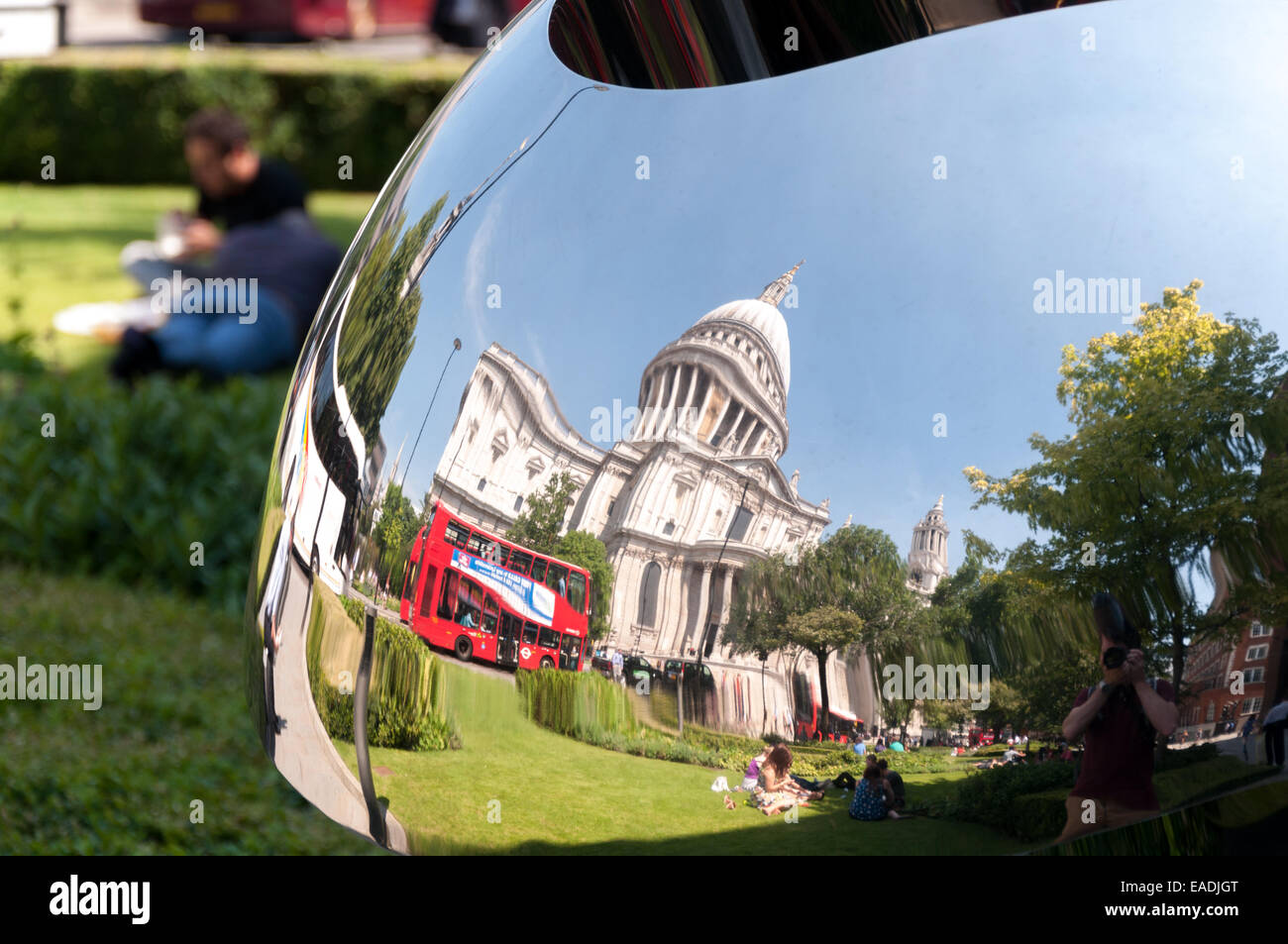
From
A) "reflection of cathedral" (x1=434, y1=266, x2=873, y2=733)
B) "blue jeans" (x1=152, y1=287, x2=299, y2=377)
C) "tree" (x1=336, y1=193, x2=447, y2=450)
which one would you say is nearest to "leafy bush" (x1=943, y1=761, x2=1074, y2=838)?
"reflection of cathedral" (x1=434, y1=266, x2=873, y2=733)

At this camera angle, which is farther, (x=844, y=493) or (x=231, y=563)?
(x=231, y=563)

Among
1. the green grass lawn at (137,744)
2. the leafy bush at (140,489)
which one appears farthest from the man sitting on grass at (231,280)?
the green grass lawn at (137,744)

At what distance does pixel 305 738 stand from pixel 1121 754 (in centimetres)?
70

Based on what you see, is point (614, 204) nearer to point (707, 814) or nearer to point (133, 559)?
point (707, 814)

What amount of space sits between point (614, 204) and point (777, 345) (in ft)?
0.62

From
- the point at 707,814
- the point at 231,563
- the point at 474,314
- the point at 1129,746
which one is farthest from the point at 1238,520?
the point at 231,563

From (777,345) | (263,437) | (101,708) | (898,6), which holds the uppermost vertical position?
(263,437)

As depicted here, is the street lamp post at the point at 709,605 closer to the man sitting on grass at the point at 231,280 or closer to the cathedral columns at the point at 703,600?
the cathedral columns at the point at 703,600

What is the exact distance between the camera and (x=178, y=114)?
14.3m

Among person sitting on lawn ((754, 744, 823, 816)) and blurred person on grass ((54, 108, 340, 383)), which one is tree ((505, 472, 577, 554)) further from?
Answer: blurred person on grass ((54, 108, 340, 383))

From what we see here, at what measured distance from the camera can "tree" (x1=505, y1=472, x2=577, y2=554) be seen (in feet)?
3.15

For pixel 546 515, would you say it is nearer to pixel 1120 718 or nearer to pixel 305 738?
pixel 305 738

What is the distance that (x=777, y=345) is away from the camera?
0.94m

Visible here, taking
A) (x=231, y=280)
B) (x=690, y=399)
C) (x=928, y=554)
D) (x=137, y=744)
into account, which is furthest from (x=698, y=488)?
(x=231, y=280)
